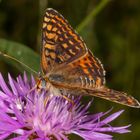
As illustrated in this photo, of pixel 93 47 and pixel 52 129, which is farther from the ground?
pixel 93 47

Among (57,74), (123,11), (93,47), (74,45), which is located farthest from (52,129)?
(123,11)

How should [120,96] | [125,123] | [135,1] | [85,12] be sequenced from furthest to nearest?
[135,1], [125,123], [85,12], [120,96]

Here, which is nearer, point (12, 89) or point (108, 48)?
point (12, 89)

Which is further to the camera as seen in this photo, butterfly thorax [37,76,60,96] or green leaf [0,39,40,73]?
green leaf [0,39,40,73]

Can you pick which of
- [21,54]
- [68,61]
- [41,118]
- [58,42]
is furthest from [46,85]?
[21,54]

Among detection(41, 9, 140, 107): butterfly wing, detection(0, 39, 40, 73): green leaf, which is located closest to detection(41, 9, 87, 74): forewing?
detection(41, 9, 140, 107): butterfly wing

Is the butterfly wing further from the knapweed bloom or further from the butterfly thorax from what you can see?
the knapweed bloom

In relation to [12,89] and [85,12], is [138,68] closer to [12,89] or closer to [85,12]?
[85,12]
